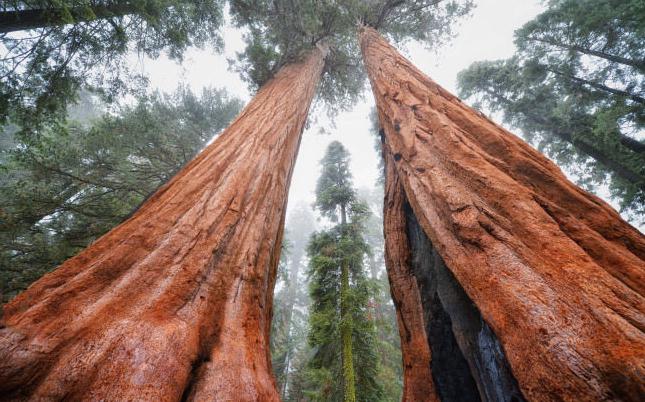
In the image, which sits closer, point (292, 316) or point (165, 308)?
point (165, 308)

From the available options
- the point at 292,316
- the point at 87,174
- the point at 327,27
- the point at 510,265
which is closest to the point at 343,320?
the point at 510,265

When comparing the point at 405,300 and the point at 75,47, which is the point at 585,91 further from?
the point at 75,47

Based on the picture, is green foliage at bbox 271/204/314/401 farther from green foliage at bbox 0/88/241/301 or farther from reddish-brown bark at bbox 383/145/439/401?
green foliage at bbox 0/88/241/301

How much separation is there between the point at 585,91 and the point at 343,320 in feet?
38.7

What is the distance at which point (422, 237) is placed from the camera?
10.1 ft

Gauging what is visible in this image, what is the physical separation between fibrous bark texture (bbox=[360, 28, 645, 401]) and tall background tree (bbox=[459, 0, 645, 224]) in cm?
881

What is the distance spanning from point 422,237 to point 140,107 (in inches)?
318

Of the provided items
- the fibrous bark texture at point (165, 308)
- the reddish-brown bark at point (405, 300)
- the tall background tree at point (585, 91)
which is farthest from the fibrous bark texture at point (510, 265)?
the tall background tree at point (585, 91)

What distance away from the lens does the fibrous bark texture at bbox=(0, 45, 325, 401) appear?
979 mm

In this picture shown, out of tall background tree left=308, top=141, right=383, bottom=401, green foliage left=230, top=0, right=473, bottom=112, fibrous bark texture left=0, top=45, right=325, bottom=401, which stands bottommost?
fibrous bark texture left=0, top=45, right=325, bottom=401

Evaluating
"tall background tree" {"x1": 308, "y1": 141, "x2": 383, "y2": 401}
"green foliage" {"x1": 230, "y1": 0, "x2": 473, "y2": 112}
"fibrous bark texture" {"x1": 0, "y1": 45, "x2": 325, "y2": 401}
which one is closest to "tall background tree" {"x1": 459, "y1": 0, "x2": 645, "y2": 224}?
"green foliage" {"x1": 230, "y1": 0, "x2": 473, "y2": 112}

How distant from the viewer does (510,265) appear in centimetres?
132

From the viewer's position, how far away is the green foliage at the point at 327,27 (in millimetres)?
5223

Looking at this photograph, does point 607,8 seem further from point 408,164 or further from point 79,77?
point 79,77
